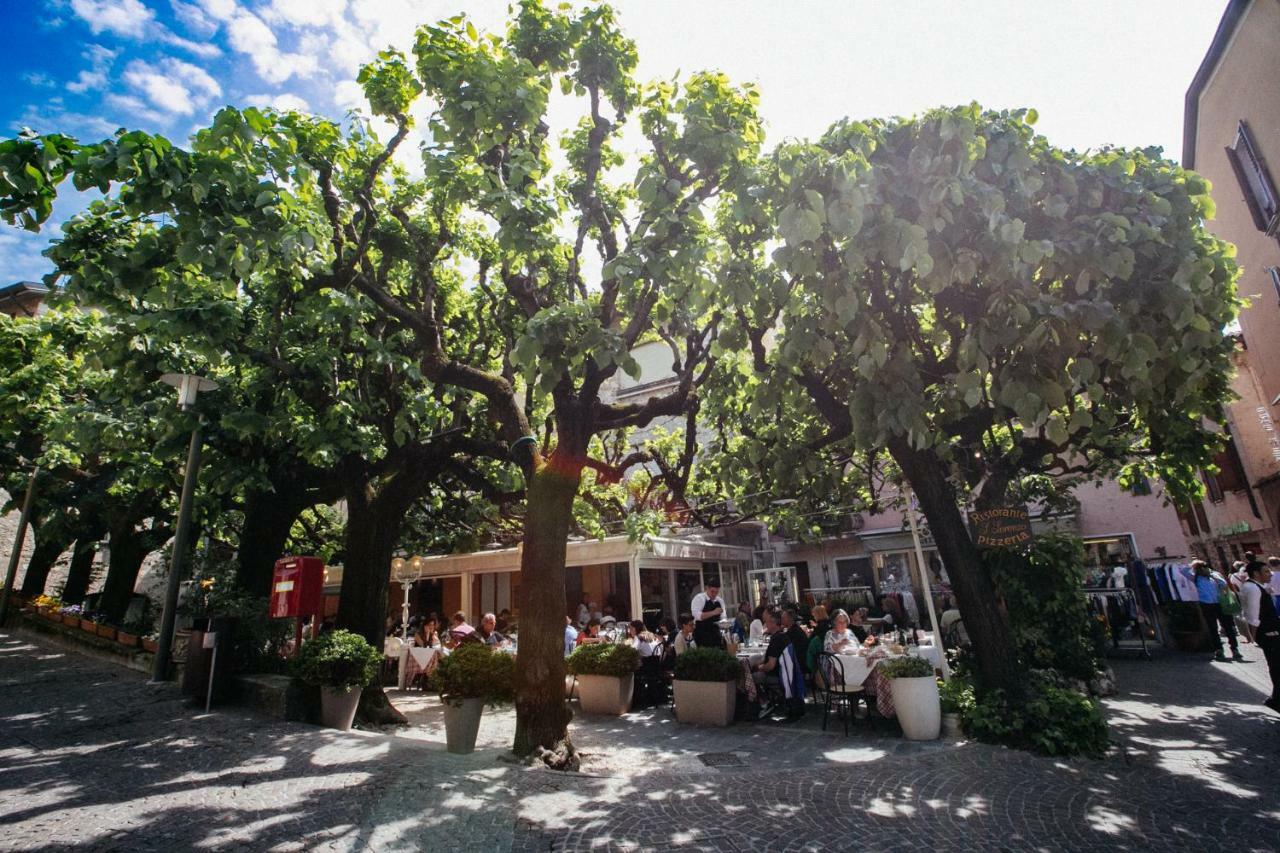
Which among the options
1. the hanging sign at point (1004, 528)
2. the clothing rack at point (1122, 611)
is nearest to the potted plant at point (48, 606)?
the hanging sign at point (1004, 528)

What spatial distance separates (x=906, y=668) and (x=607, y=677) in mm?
4566

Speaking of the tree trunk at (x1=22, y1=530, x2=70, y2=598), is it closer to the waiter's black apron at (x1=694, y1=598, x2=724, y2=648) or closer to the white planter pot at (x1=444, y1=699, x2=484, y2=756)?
the white planter pot at (x1=444, y1=699, x2=484, y2=756)

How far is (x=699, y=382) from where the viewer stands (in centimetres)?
841

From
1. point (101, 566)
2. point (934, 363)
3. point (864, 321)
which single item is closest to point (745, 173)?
point (864, 321)

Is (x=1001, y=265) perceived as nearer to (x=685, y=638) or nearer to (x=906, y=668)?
(x=906, y=668)

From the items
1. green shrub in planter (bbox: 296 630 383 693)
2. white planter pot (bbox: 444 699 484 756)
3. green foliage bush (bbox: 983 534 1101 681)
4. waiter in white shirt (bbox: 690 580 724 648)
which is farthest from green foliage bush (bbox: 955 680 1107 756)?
green shrub in planter (bbox: 296 630 383 693)

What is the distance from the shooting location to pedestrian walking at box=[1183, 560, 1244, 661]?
1181 centimetres

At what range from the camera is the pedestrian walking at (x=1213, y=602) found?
11812 millimetres

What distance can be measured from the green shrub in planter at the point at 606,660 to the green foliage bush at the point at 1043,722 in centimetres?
479

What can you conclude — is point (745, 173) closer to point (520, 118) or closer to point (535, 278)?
point (520, 118)

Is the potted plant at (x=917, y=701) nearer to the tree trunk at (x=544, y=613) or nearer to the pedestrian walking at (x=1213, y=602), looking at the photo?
the tree trunk at (x=544, y=613)

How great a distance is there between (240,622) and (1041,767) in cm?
1047

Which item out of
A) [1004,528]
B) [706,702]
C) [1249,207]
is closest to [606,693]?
[706,702]

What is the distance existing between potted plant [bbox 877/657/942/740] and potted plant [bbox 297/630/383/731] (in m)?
6.71
